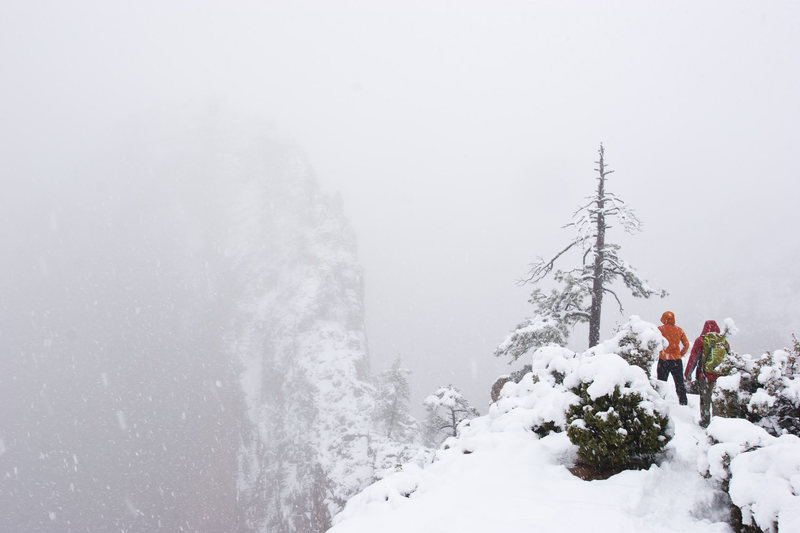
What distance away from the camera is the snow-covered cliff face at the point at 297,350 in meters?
38.0

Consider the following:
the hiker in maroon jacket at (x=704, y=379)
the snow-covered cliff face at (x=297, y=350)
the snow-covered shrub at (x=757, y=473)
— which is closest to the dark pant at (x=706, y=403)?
the hiker in maroon jacket at (x=704, y=379)

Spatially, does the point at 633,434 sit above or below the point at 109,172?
below

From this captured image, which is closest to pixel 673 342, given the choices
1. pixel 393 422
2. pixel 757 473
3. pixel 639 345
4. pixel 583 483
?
pixel 639 345

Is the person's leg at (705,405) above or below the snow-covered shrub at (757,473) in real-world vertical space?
below

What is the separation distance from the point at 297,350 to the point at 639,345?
4516 centimetres

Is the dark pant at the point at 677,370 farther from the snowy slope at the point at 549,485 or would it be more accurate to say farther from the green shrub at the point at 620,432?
the green shrub at the point at 620,432

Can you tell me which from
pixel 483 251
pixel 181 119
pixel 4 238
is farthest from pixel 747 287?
pixel 4 238

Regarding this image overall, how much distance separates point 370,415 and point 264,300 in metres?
24.1

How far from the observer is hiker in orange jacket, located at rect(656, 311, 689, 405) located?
854cm

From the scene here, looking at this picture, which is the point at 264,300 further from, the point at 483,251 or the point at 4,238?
the point at 483,251

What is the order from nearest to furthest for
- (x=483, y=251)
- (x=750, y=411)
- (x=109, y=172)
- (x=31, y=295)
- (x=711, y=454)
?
(x=711, y=454), (x=750, y=411), (x=31, y=295), (x=109, y=172), (x=483, y=251)

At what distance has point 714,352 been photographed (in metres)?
7.60

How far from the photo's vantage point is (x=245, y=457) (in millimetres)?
43969

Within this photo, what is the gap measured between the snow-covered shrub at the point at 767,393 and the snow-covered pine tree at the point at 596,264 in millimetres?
6769
